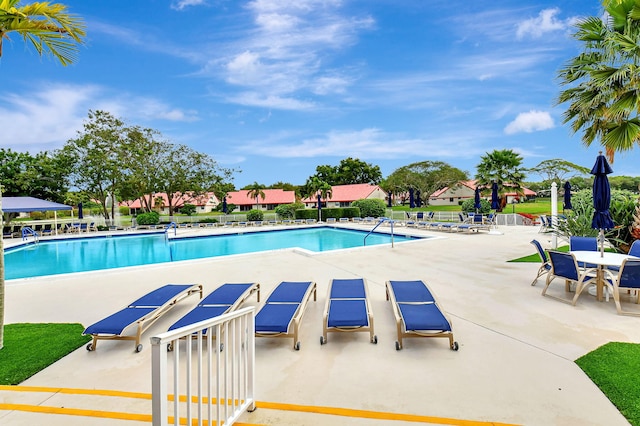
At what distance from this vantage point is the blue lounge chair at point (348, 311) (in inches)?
150

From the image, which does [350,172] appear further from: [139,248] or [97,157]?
[139,248]

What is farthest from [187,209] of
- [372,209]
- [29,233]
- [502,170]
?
[502,170]

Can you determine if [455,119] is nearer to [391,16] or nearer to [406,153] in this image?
[406,153]

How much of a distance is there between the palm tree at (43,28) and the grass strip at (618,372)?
5.90 meters

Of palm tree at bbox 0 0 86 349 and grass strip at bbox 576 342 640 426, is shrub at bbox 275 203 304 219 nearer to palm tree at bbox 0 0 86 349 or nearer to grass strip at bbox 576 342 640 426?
palm tree at bbox 0 0 86 349

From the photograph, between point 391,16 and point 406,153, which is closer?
point 391,16

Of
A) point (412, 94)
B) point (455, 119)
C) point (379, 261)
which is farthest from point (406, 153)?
point (379, 261)

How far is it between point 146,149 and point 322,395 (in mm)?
31413

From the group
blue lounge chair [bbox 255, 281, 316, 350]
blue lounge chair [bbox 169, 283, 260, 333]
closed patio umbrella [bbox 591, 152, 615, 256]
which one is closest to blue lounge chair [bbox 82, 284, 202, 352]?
blue lounge chair [bbox 169, 283, 260, 333]

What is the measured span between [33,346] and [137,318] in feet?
3.95

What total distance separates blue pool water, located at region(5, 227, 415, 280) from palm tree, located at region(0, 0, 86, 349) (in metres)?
9.23

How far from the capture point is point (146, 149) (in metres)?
29.0

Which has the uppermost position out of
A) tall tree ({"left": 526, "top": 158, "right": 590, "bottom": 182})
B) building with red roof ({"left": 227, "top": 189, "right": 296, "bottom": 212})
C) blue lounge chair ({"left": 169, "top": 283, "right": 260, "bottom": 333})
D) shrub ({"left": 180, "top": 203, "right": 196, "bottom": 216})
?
tall tree ({"left": 526, "top": 158, "right": 590, "bottom": 182})

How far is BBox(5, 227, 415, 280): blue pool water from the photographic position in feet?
39.3
